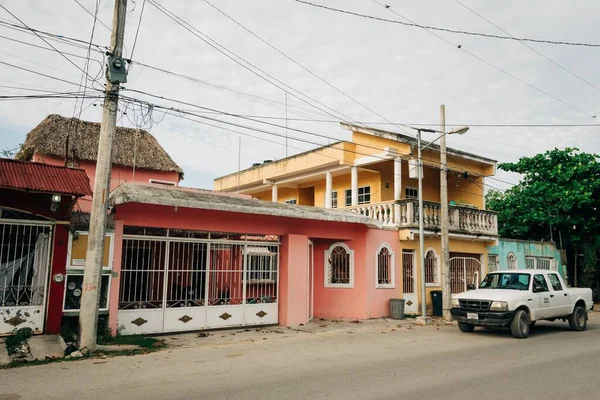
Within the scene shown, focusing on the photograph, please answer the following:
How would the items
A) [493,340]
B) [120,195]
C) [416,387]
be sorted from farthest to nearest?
1. [493,340]
2. [120,195]
3. [416,387]

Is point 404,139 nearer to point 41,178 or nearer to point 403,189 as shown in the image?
point 403,189

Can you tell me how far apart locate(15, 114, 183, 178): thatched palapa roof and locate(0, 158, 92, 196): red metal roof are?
6.88 metres

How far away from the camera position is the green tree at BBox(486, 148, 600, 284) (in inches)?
904

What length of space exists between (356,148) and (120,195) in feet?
40.1

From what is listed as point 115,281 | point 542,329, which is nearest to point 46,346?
point 115,281

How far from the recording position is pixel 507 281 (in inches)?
529

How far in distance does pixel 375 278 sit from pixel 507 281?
14.9 feet

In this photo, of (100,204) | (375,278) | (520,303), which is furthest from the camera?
(375,278)

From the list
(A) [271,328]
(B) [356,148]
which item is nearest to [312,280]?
(A) [271,328]

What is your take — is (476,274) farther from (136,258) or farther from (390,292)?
(136,258)

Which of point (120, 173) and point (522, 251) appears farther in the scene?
point (522, 251)

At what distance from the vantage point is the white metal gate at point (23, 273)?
10.2 metres

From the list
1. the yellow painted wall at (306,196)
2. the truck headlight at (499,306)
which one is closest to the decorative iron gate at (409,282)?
the truck headlight at (499,306)

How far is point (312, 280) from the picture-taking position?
1614cm
